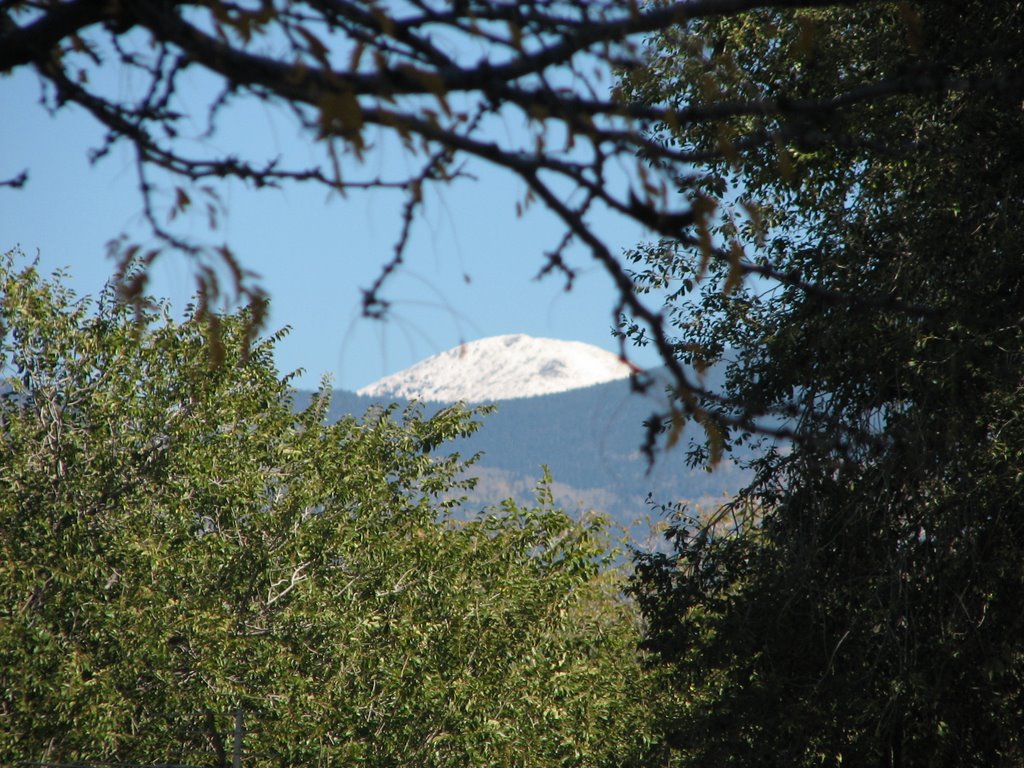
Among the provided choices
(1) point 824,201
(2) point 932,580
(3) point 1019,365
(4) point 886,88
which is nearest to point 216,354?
(4) point 886,88

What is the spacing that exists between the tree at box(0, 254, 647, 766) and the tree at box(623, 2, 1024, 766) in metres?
4.42

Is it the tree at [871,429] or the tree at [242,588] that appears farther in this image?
the tree at [242,588]

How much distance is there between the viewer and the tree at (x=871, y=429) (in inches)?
346

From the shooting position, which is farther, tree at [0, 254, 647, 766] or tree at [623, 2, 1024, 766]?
tree at [0, 254, 647, 766]

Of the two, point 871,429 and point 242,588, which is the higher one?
point 242,588

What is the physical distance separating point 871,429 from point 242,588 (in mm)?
9059

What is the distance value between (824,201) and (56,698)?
931cm

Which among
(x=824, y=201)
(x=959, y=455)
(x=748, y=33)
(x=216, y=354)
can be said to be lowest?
(x=216, y=354)

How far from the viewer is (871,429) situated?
32.8 ft

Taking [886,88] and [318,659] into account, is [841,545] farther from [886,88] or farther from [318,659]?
[886,88]

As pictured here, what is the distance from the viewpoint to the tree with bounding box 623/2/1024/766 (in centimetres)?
878

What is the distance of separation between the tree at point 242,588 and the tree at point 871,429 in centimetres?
442

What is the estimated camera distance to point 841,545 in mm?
10031

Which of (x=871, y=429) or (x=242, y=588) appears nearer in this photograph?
(x=871, y=429)
